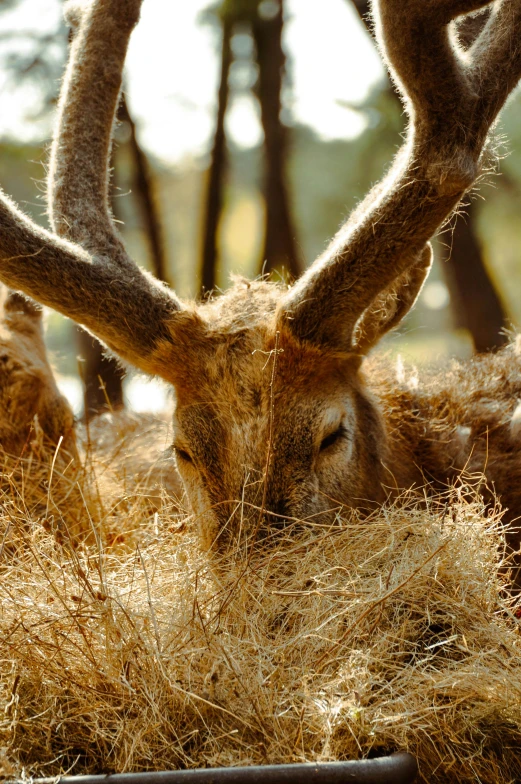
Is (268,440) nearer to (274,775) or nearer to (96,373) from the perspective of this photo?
(274,775)

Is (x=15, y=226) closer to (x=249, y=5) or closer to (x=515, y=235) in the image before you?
(x=249, y=5)

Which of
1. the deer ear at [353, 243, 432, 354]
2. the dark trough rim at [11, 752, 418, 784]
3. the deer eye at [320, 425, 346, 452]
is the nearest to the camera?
the dark trough rim at [11, 752, 418, 784]

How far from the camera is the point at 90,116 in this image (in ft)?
16.1

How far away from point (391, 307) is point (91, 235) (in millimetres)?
1749

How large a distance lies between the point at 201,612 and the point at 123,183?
12078 mm

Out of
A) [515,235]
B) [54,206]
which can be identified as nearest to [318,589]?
[54,206]

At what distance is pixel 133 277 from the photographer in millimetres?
4348

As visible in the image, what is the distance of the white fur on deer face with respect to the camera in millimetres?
3828

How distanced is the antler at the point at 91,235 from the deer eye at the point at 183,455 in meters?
0.48

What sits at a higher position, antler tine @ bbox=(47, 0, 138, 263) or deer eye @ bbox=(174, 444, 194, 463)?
antler tine @ bbox=(47, 0, 138, 263)

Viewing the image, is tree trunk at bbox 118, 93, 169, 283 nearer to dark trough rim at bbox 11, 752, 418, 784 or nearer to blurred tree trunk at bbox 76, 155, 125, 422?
blurred tree trunk at bbox 76, 155, 125, 422

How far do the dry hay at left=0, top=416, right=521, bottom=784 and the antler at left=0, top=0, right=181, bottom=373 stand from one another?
1.31 metres

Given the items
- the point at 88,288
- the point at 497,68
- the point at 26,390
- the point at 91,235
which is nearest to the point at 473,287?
the point at 26,390

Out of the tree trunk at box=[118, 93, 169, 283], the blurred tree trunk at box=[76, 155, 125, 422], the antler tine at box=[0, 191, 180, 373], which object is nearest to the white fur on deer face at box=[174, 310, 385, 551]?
the antler tine at box=[0, 191, 180, 373]
